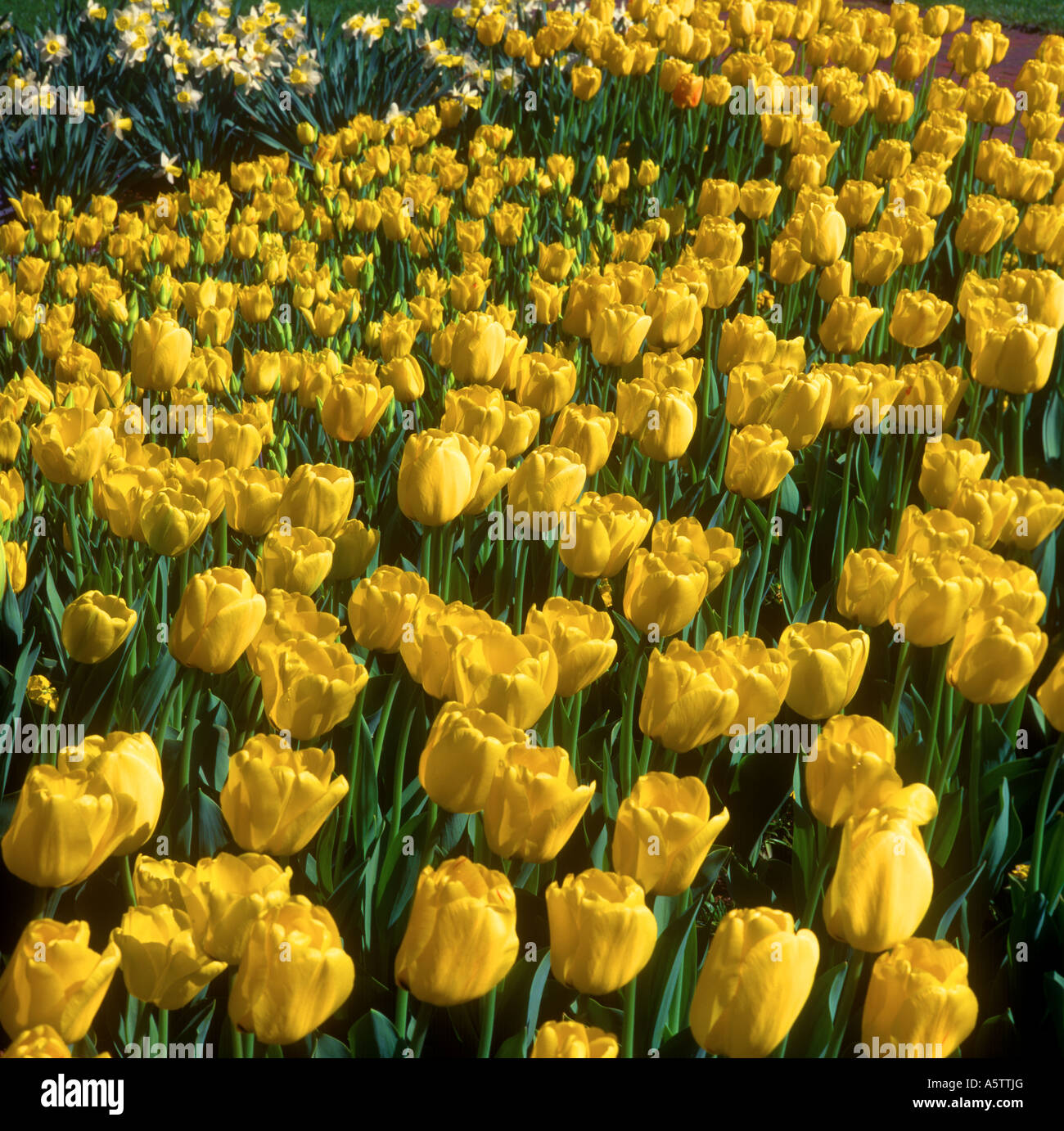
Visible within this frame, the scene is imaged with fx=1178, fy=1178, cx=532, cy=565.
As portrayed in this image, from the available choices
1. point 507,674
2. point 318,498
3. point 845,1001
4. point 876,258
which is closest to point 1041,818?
point 845,1001

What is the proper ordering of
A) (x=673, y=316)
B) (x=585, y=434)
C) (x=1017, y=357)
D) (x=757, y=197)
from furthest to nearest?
(x=757, y=197), (x=673, y=316), (x=1017, y=357), (x=585, y=434)

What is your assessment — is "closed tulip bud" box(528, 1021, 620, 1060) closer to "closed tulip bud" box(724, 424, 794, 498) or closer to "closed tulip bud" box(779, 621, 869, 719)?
"closed tulip bud" box(779, 621, 869, 719)

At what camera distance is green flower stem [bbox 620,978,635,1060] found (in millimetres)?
1229

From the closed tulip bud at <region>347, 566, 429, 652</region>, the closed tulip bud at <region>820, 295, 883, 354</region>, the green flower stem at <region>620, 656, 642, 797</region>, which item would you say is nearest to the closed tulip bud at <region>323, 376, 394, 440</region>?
the closed tulip bud at <region>347, 566, 429, 652</region>

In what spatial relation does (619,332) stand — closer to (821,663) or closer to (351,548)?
(351,548)

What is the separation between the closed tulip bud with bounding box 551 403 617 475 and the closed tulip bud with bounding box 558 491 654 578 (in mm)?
336

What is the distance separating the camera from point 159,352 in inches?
97.7

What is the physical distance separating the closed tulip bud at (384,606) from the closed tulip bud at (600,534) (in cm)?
28

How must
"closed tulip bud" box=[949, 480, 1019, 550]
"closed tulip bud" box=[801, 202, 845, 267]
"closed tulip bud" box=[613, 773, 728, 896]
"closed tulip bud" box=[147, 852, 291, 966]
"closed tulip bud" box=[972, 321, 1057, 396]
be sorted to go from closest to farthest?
"closed tulip bud" box=[147, 852, 291, 966]
"closed tulip bud" box=[613, 773, 728, 896]
"closed tulip bud" box=[949, 480, 1019, 550]
"closed tulip bud" box=[972, 321, 1057, 396]
"closed tulip bud" box=[801, 202, 845, 267]

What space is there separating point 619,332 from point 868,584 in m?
1.06

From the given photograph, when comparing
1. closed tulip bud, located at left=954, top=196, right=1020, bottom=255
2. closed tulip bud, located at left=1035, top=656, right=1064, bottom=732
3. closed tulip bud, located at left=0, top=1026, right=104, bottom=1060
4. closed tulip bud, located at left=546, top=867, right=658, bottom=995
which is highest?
closed tulip bud, located at left=954, top=196, right=1020, bottom=255

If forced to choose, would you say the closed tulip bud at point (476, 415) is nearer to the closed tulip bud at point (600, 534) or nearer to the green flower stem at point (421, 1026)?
the closed tulip bud at point (600, 534)

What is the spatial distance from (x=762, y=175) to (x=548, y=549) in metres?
4.04

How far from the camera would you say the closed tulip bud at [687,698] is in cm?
138
